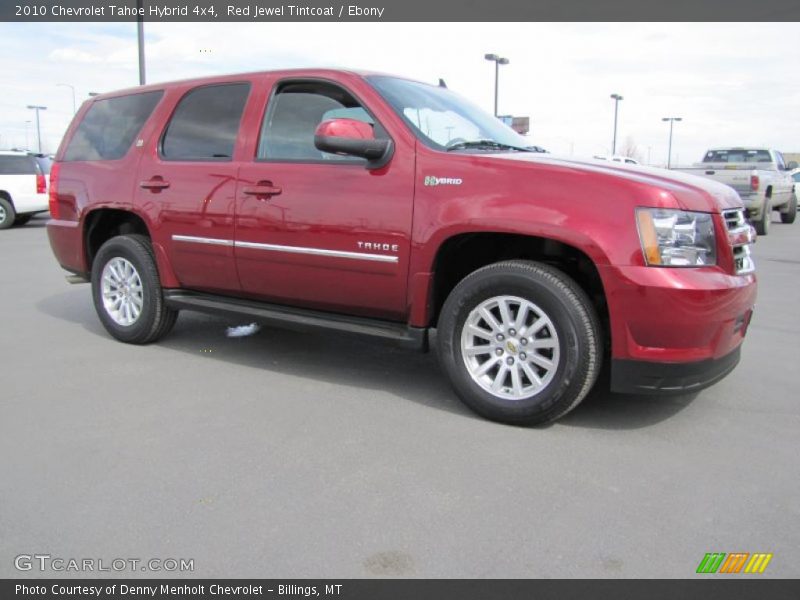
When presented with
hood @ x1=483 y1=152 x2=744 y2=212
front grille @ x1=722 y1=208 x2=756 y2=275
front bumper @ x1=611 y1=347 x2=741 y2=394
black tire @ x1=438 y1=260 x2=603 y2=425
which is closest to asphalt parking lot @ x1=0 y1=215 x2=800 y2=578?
black tire @ x1=438 y1=260 x2=603 y2=425

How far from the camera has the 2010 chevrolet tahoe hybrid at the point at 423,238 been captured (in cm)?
344

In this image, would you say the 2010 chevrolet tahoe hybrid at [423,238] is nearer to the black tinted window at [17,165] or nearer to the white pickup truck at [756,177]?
the white pickup truck at [756,177]

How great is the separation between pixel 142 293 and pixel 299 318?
1567 mm

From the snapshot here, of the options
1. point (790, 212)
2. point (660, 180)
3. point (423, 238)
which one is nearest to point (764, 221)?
point (790, 212)

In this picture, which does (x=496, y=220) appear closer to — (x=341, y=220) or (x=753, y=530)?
(x=341, y=220)

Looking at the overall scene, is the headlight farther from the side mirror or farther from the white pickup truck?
the white pickup truck

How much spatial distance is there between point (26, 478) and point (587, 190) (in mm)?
2928

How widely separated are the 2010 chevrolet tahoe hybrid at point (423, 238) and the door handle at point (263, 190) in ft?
0.04

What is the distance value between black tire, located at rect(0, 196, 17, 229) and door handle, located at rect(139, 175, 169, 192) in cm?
1334

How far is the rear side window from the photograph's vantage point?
5449 millimetres

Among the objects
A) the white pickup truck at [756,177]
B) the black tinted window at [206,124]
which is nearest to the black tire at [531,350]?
the black tinted window at [206,124]

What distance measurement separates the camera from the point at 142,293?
5352mm

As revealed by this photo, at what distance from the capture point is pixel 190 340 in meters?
5.70

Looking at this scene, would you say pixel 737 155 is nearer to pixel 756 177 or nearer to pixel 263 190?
pixel 756 177
